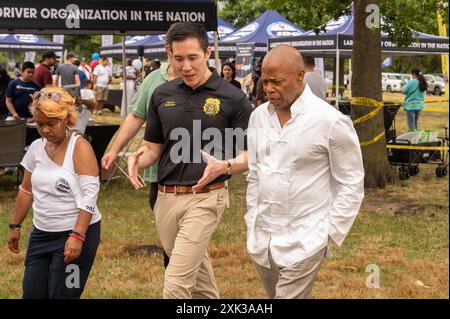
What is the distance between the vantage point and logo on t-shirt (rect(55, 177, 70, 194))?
4648 mm

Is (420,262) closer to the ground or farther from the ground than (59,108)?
closer to the ground

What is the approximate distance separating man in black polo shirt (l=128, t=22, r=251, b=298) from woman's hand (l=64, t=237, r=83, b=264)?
1.77ft

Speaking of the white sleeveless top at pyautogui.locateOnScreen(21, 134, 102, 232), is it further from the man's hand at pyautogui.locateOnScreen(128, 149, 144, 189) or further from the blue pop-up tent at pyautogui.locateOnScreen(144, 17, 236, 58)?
the blue pop-up tent at pyautogui.locateOnScreen(144, 17, 236, 58)

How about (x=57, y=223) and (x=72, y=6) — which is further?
(x=72, y=6)

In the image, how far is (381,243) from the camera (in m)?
8.91

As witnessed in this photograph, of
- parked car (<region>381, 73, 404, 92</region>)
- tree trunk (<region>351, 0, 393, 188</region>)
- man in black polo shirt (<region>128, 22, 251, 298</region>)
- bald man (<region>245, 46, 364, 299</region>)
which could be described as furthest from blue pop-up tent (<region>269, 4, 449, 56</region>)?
parked car (<region>381, 73, 404, 92</region>)

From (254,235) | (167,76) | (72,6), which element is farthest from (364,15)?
(254,235)

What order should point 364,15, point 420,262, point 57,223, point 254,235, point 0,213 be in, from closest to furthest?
point 254,235 < point 57,223 < point 420,262 < point 0,213 < point 364,15

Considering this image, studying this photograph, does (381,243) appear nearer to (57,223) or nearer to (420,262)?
(420,262)

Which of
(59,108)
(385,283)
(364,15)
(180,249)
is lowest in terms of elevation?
A: (385,283)

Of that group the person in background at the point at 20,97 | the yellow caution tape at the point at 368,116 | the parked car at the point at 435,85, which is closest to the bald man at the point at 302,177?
the yellow caution tape at the point at 368,116

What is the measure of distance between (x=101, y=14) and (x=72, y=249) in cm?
715

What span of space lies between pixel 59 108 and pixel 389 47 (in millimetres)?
19252

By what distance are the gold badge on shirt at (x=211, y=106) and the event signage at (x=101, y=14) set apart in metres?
6.36
